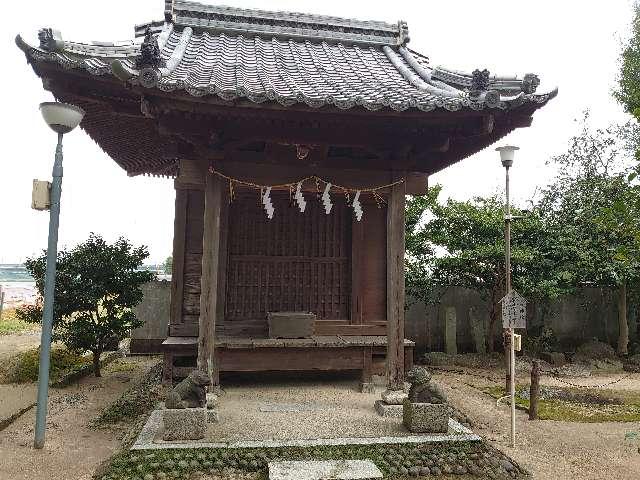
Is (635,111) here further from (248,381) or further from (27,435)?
(27,435)

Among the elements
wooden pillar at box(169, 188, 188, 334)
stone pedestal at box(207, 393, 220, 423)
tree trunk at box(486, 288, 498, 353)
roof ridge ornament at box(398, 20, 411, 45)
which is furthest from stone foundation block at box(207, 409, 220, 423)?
tree trunk at box(486, 288, 498, 353)

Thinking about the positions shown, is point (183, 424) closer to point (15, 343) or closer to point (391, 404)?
point (391, 404)

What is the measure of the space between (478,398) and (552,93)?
19.3 feet

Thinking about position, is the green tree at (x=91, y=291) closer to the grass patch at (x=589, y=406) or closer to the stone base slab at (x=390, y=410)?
the stone base slab at (x=390, y=410)

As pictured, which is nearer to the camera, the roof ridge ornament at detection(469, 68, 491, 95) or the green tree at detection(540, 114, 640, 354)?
the roof ridge ornament at detection(469, 68, 491, 95)

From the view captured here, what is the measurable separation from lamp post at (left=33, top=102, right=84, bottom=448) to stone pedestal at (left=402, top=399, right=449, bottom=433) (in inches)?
182

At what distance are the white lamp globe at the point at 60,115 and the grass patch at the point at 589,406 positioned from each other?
8.38m

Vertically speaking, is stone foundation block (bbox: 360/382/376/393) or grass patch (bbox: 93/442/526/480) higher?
stone foundation block (bbox: 360/382/376/393)

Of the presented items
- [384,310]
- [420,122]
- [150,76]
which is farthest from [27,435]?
[420,122]

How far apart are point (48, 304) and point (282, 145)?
386 centimetres

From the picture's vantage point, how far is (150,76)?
Result: 17.2ft

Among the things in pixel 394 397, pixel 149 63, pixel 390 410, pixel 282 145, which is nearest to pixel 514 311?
pixel 394 397

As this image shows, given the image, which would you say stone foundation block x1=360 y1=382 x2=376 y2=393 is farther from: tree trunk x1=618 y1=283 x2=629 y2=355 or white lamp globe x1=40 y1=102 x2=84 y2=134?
tree trunk x1=618 y1=283 x2=629 y2=355

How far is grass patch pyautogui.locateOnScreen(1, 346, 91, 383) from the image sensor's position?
32.4 ft
